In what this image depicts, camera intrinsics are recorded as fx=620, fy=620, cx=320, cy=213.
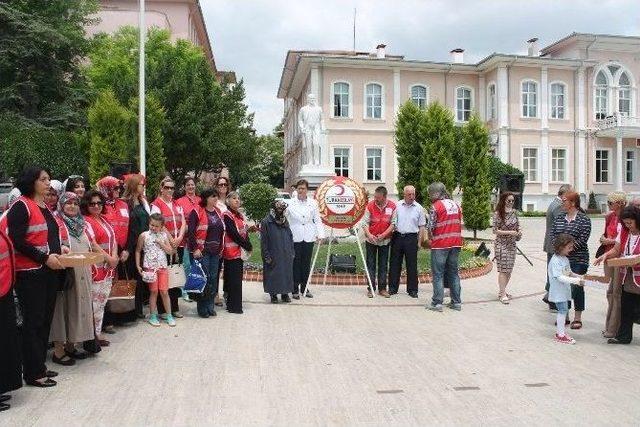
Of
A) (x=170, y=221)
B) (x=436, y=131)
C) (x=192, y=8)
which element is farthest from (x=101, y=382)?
(x=192, y=8)

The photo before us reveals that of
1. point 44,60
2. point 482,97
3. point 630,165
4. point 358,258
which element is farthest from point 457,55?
point 358,258

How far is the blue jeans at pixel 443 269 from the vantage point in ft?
30.2

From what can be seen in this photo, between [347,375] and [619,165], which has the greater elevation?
[619,165]

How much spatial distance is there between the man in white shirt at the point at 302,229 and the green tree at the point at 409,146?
12.0 meters

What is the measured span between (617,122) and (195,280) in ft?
124

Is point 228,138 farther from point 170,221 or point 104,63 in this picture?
point 170,221

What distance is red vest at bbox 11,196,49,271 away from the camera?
17.8ft

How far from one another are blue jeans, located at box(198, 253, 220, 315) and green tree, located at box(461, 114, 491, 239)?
14.5 meters

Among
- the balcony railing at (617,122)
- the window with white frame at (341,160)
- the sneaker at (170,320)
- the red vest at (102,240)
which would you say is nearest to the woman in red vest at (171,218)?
the sneaker at (170,320)

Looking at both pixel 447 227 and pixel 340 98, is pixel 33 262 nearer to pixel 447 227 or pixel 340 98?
pixel 447 227

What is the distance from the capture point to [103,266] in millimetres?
6914

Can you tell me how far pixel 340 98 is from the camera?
39219 millimetres

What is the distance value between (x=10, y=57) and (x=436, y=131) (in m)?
22.0

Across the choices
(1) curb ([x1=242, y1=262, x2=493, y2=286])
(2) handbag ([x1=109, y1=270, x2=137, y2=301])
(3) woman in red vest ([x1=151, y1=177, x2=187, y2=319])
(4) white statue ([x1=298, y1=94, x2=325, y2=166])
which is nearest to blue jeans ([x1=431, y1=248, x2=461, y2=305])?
(1) curb ([x1=242, y1=262, x2=493, y2=286])
